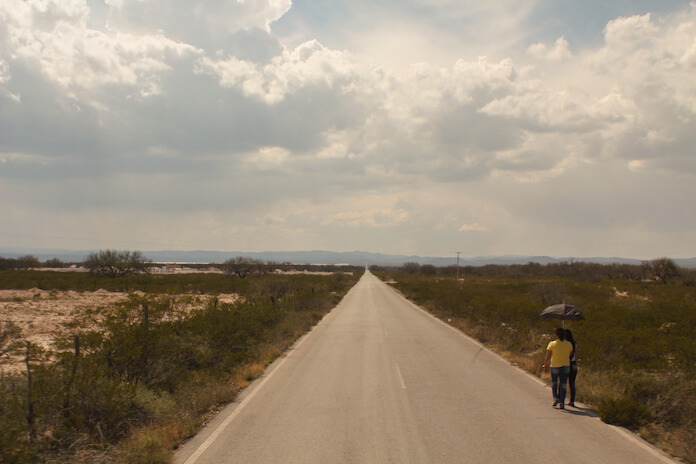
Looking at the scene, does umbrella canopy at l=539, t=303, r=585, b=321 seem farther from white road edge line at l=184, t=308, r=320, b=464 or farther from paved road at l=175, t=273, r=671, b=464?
white road edge line at l=184, t=308, r=320, b=464

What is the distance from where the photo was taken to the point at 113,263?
77.8 metres

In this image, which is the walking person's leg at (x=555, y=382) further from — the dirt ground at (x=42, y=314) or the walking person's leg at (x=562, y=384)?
the dirt ground at (x=42, y=314)

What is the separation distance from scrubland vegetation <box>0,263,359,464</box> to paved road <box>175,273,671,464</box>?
2.17ft

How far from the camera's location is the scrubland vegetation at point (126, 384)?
19.3 ft

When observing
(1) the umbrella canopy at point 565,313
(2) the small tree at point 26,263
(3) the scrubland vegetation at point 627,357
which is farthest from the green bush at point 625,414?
(2) the small tree at point 26,263

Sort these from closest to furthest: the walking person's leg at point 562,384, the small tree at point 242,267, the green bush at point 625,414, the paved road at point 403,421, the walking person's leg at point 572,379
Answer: the paved road at point 403,421 → the green bush at point 625,414 → the walking person's leg at point 562,384 → the walking person's leg at point 572,379 → the small tree at point 242,267

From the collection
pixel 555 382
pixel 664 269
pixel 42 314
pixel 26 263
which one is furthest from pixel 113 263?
pixel 664 269

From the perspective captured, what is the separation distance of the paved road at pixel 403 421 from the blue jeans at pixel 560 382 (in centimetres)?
25

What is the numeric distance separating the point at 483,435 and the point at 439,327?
1726 centimetres

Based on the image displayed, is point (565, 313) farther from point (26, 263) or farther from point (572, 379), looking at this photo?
point (26, 263)

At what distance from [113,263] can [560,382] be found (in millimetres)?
81697

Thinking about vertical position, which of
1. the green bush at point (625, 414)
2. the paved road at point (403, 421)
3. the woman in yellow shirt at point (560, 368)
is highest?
the woman in yellow shirt at point (560, 368)

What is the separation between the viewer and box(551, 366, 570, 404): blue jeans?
28.8 feet

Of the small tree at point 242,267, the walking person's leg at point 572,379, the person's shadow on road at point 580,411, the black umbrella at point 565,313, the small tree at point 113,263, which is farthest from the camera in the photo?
the small tree at point 242,267
